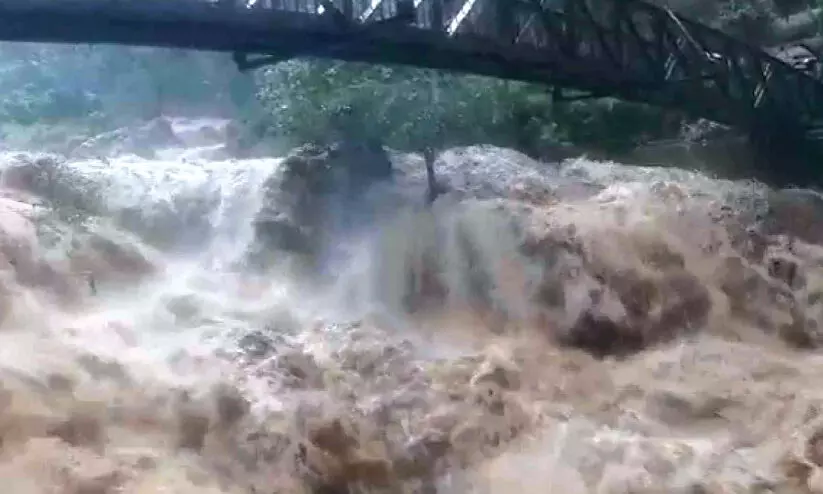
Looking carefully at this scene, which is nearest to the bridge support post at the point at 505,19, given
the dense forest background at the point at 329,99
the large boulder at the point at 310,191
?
the dense forest background at the point at 329,99

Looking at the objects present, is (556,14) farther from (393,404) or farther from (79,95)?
(79,95)

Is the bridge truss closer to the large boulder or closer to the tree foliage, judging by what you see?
the tree foliage

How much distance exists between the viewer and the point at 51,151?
12.2m

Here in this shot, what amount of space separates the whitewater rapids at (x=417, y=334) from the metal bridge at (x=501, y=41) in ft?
4.07

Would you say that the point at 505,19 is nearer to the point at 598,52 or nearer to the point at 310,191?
the point at 598,52

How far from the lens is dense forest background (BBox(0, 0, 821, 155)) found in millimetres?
11586

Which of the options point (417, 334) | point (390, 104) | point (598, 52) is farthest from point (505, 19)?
point (417, 334)

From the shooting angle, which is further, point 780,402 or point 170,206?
point 170,206

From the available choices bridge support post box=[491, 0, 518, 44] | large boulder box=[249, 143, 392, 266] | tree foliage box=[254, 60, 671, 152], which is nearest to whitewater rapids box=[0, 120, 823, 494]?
large boulder box=[249, 143, 392, 266]

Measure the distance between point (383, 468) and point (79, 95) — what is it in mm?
8072

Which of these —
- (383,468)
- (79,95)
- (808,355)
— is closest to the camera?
(383,468)

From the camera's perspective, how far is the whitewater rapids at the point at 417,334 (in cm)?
716

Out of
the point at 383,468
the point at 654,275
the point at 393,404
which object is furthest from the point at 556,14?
the point at 383,468

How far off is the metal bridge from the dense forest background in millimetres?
1452
